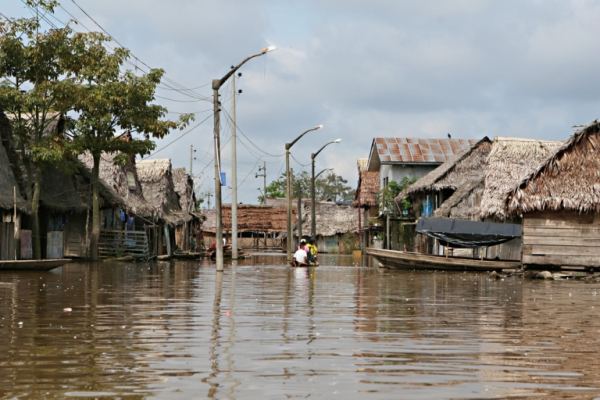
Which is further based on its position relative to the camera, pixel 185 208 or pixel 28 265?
pixel 185 208

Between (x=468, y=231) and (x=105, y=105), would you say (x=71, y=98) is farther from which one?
(x=468, y=231)

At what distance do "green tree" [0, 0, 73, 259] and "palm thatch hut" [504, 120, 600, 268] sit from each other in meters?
17.3

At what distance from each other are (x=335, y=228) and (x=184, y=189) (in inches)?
631

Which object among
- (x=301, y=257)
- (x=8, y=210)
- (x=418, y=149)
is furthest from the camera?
(x=418, y=149)

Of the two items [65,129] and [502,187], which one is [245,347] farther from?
[65,129]

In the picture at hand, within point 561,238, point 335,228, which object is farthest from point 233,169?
point 335,228

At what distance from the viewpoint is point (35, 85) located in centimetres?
3033

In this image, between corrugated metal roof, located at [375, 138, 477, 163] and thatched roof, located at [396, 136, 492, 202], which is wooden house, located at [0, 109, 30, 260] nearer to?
thatched roof, located at [396, 136, 492, 202]

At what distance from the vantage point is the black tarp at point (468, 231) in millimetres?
28266

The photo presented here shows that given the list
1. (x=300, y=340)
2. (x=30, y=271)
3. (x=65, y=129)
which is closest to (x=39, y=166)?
(x=65, y=129)

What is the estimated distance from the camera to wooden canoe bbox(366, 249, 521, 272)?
27.0 metres

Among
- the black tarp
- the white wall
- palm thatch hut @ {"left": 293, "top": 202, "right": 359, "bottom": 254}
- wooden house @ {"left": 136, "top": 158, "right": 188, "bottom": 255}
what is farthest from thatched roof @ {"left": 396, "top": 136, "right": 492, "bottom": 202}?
palm thatch hut @ {"left": 293, "top": 202, "right": 359, "bottom": 254}

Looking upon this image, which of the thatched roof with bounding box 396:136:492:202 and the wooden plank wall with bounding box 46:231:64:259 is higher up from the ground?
the thatched roof with bounding box 396:136:492:202

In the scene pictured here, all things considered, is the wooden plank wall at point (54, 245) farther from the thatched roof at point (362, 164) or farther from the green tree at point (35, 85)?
the thatched roof at point (362, 164)
